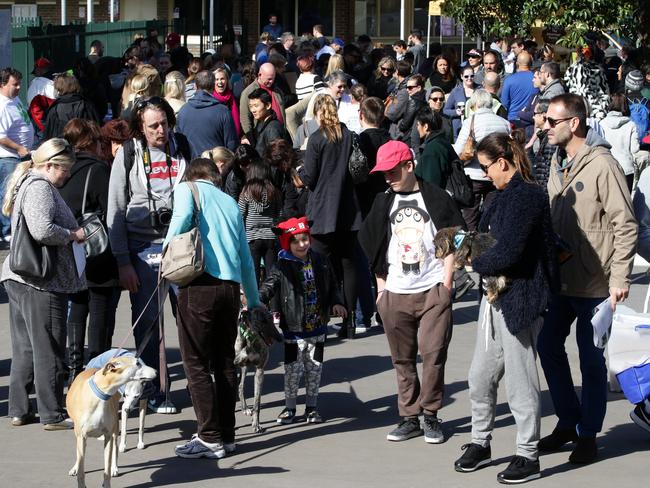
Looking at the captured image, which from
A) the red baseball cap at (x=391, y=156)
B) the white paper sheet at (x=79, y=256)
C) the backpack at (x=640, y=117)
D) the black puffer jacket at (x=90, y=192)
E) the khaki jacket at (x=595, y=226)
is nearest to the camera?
the khaki jacket at (x=595, y=226)

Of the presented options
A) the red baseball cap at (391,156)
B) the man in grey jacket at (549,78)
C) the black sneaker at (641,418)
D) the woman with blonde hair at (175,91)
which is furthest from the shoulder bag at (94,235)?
the man in grey jacket at (549,78)

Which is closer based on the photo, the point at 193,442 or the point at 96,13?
the point at 193,442

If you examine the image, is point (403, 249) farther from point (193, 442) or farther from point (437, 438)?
point (193, 442)

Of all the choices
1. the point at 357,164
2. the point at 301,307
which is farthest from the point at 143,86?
the point at 301,307

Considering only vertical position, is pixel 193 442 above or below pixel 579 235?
below

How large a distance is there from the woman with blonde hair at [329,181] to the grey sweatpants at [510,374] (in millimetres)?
3665

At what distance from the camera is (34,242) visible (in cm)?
726

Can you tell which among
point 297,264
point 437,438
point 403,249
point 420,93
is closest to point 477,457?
point 437,438

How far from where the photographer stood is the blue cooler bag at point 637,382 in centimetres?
684

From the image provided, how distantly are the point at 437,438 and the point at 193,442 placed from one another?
1.47 m

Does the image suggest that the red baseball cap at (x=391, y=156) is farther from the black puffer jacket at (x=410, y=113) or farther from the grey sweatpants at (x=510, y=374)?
the black puffer jacket at (x=410, y=113)

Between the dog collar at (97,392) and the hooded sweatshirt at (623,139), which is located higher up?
the hooded sweatshirt at (623,139)

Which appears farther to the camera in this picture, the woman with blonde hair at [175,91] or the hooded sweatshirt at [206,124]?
the woman with blonde hair at [175,91]

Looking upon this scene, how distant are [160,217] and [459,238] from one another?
2.09 meters
